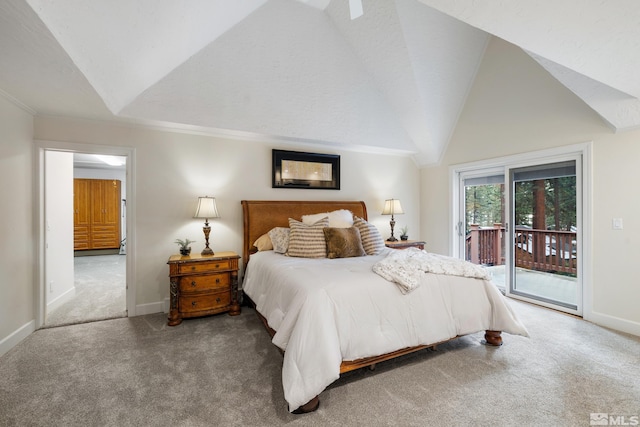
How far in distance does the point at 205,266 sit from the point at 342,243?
1.56 meters

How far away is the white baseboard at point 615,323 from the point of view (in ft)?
8.66

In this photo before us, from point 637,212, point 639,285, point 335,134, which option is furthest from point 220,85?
point 639,285

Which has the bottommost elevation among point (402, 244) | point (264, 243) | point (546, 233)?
point (402, 244)

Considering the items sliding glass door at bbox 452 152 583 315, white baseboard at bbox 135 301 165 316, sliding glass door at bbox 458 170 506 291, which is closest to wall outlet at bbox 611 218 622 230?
sliding glass door at bbox 452 152 583 315

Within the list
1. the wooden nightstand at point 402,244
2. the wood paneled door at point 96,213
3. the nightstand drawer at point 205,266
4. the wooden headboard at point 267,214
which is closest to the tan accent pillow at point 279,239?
the wooden headboard at point 267,214

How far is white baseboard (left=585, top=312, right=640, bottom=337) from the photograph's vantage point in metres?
2.64

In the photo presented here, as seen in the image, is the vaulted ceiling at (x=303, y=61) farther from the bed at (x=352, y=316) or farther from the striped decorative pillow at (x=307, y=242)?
the bed at (x=352, y=316)

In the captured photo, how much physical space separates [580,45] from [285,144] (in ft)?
10.1

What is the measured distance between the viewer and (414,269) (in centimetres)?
214

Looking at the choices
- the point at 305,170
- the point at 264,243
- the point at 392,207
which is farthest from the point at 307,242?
the point at 392,207

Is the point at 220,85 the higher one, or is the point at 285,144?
the point at 220,85

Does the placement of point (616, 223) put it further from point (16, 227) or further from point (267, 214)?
point (16, 227)

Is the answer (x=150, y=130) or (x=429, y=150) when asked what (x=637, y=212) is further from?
(x=150, y=130)

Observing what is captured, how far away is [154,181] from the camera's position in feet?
10.6
